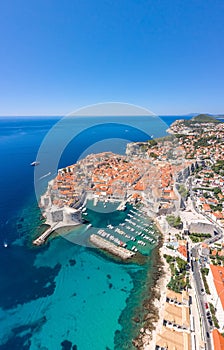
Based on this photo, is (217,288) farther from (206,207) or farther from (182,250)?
(206,207)

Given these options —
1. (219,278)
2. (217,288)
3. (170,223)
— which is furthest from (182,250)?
(170,223)

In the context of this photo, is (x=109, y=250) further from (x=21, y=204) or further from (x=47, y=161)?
(x=47, y=161)

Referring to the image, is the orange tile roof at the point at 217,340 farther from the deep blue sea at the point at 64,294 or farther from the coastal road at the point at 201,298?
the deep blue sea at the point at 64,294

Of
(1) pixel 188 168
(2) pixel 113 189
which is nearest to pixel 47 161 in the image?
(2) pixel 113 189

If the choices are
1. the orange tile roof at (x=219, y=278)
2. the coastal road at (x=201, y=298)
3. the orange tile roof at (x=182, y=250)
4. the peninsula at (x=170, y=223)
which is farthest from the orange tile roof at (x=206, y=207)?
the orange tile roof at (x=219, y=278)

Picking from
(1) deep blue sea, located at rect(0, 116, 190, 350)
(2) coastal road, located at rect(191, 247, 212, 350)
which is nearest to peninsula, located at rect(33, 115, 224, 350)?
(2) coastal road, located at rect(191, 247, 212, 350)
